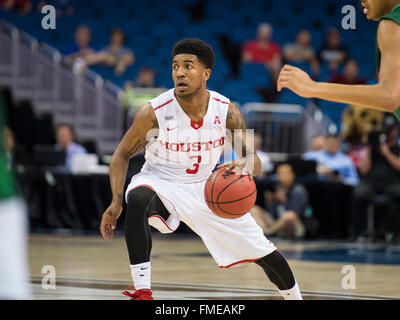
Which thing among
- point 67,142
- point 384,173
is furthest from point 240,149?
point 67,142

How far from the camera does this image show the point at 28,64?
17.2 meters

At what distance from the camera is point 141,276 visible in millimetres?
4996

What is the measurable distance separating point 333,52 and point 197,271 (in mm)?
9442

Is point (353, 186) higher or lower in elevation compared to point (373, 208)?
higher

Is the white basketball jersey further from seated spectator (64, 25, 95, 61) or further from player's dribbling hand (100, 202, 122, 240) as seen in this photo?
seated spectator (64, 25, 95, 61)

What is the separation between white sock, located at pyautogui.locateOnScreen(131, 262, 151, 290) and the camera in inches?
196

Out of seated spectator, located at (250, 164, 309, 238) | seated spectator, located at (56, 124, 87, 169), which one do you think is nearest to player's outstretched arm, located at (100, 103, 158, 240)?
seated spectator, located at (250, 164, 309, 238)

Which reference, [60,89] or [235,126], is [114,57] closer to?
[60,89]

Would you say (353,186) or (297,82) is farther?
(353,186)

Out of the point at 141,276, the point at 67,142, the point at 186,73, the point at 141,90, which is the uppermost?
the point at 186,73

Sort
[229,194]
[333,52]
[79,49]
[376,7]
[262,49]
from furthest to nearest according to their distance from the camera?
[79,49] → [262,49] → [333,52] → [229,194] → [376,7]

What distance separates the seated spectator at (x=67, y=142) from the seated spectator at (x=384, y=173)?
502 centimetres

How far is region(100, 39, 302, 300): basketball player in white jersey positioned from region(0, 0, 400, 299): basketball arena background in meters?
5.56
